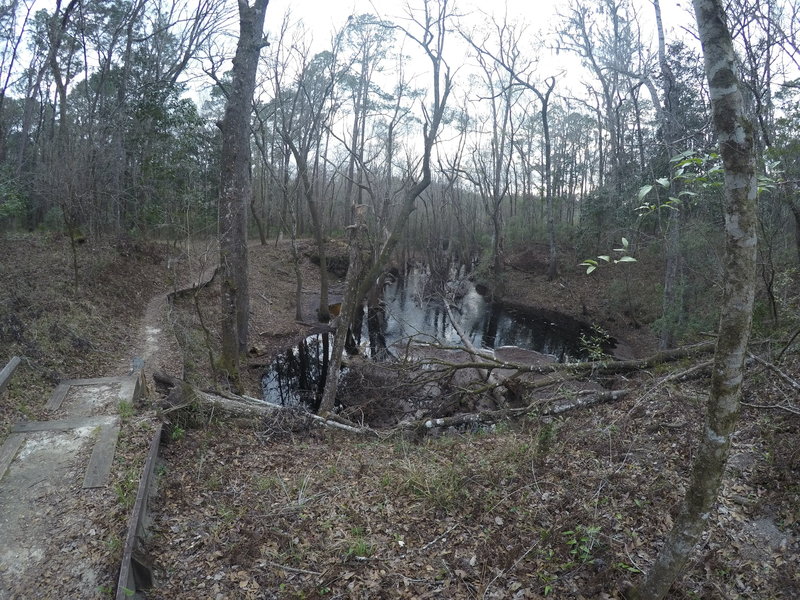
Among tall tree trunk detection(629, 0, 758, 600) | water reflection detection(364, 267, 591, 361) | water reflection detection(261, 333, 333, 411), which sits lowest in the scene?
water reflection detection(261, 333, 333, 411)

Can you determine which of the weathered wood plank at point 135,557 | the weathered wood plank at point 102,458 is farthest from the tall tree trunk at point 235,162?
the weathered wood plank at point 135,557

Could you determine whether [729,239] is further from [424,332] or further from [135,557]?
[424,332]

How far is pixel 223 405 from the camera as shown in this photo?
707 centimetres

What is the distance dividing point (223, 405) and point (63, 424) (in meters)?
1.98

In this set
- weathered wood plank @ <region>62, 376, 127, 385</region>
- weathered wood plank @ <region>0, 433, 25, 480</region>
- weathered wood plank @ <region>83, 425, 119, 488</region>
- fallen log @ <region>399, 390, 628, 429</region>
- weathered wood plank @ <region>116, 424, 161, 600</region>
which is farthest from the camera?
weathered wood plank @ <region>62, 376, 127, 385</region>

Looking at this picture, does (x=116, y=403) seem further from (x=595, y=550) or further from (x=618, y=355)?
(x=618, y=355)

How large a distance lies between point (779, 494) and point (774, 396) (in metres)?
1.84

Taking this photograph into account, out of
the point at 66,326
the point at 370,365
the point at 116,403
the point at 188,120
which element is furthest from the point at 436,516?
the point at 188,120

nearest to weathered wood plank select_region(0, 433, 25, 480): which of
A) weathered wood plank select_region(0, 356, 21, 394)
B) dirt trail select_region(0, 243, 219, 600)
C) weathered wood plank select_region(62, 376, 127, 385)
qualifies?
dirt trail select_region(0, 243, 219, 600)

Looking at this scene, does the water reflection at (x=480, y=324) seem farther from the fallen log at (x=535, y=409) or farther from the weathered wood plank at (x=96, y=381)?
the weathered wood plank at (x=96, y=381)

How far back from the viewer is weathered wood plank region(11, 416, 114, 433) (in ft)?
18.6

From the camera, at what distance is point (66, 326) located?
9.05 metres

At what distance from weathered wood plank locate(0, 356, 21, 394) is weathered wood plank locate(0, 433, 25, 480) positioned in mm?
1134

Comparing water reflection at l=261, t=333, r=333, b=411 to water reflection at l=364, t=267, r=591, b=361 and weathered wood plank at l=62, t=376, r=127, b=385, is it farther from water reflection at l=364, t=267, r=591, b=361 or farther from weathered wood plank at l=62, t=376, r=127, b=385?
weathered wood plank at l=62, t=376, r=127, b=385
